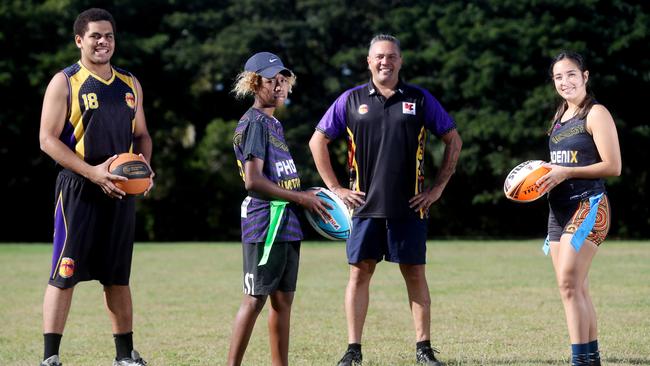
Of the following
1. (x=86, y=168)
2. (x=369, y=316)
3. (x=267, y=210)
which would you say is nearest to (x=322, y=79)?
(x=369, y=316)

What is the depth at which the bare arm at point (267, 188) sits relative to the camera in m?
6.16

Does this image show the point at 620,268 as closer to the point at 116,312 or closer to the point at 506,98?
the point at 116,312

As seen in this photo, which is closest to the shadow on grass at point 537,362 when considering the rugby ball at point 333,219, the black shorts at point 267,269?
the rugby ball at point 333,219

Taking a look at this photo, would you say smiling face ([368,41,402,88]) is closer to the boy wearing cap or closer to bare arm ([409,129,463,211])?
bare arm ([409,129,463,211])

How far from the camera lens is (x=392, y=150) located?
7473 mm

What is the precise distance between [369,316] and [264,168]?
16.1ft

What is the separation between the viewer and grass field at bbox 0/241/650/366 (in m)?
8.09

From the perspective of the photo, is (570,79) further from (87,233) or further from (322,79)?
(322,79)

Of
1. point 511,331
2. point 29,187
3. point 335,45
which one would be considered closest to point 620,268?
point 511,331

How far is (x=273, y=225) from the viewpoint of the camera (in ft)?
20.5

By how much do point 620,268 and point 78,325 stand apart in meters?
9.82

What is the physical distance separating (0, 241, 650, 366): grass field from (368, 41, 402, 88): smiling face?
7.13 feet

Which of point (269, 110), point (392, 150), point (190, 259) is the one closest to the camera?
point (269, 110)

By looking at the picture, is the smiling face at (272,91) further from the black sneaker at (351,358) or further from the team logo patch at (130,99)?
the black sneaker at (351,358)
